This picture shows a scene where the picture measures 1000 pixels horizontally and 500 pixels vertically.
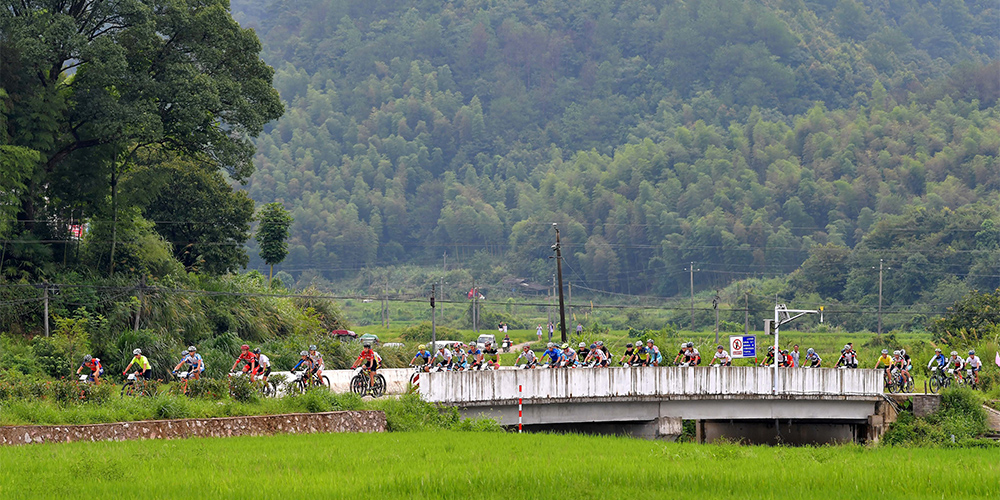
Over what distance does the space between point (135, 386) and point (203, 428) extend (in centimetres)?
588

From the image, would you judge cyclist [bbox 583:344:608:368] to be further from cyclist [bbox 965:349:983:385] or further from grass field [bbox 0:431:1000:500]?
cyclist [bbox 965:349:983:385]

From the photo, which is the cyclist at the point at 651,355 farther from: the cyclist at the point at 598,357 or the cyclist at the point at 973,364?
the cyclist at the point at 973,364

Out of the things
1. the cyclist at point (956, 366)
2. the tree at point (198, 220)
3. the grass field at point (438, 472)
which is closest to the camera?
the grass field at point (438, 472)

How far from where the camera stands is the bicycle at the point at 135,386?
32062mm

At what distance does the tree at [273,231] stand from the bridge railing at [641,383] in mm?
30159

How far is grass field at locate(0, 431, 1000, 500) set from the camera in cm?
1914

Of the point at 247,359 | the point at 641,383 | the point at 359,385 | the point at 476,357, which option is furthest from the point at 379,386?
the point at 641,383

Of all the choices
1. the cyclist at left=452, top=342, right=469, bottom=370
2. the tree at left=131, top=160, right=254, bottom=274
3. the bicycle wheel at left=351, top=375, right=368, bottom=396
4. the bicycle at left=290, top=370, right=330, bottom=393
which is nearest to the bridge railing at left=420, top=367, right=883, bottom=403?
the bicycle wheel at left=351, top=375, right=368, bottom=396

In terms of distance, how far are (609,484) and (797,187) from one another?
146 m

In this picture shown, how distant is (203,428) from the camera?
90.7ft

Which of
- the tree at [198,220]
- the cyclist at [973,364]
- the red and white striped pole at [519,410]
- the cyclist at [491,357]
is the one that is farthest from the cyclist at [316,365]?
the cyclist at [973,364]

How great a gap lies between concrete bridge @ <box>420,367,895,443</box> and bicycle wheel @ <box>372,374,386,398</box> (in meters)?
2.25

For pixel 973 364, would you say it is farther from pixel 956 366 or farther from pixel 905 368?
pixel 905 368

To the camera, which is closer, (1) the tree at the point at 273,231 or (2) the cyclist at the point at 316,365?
(2) the cyclist at the point at 316,365
